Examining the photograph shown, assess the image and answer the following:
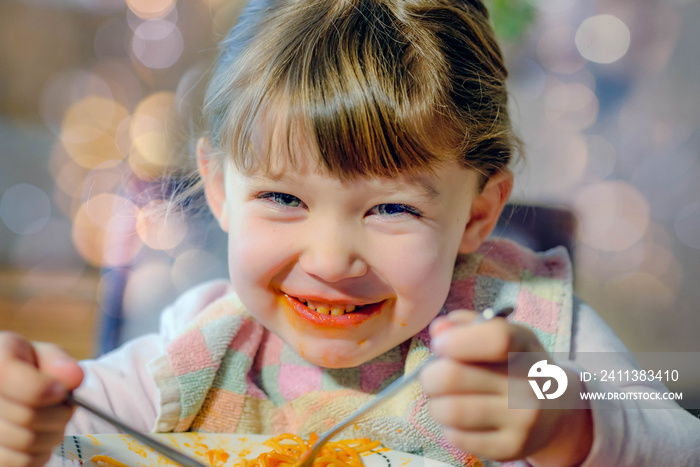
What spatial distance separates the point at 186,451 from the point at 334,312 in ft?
Answer: 0.63

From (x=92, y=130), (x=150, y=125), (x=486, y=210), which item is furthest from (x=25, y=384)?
(x=92, y=130)

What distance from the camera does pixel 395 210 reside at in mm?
567

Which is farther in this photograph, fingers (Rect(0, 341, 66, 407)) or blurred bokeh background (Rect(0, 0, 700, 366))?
blurred bokeh background (Rect(0, 0, 700, 366))

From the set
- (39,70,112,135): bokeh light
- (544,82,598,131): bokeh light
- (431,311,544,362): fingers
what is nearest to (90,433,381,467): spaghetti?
(431,311,544,362): fingers

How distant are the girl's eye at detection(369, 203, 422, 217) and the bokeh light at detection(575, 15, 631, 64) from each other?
3.03 ft

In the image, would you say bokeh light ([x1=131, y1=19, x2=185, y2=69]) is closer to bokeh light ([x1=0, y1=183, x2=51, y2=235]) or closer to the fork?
bokeh light ([x1=0, y1=183, x2=51, y2=235])

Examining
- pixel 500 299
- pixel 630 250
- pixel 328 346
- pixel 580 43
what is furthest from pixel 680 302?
pixel 328 346

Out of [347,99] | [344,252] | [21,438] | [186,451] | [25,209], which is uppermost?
[347,99]

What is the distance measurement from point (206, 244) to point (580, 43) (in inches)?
35.6

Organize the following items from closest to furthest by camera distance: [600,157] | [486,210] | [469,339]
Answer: [469,339] → [486,210] → [600,157]

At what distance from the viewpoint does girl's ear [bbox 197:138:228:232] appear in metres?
0.69

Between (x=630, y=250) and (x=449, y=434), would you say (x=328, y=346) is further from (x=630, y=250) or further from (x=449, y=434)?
(x=630, y=250)

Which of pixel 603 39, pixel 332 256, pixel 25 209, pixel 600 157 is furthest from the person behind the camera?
pixel 25 209

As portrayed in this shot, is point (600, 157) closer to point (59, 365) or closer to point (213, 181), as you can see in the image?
point (213, 181)
